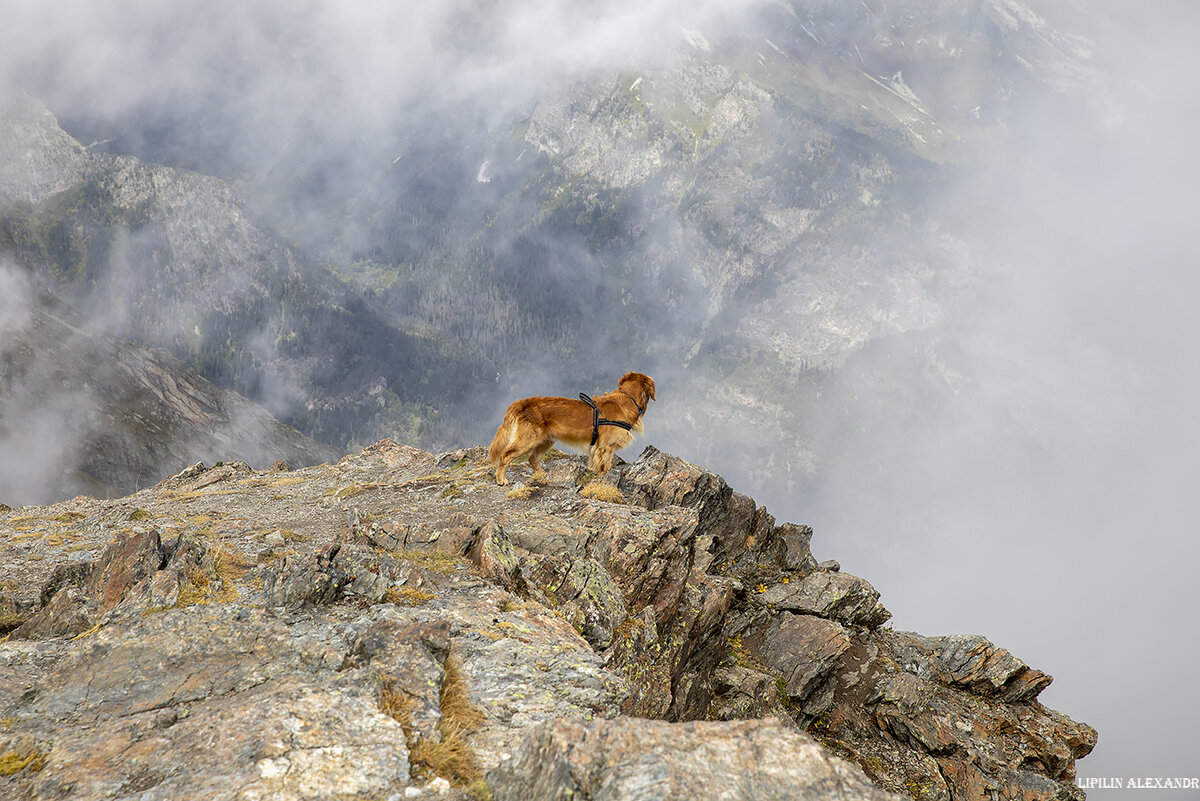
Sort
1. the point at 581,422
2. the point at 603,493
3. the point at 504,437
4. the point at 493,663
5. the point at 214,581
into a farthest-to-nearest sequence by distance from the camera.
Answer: the point at 504,437, the point at 581,422, the point at 603,493, the point at 214,581, the point at 493,663

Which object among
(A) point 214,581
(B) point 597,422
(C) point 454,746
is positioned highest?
(B) point 597,422

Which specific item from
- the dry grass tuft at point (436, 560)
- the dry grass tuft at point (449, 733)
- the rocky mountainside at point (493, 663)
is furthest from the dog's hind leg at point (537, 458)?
the dry grass tuft at point (449, 733)

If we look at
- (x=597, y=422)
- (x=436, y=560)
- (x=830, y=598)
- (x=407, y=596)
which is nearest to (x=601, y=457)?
(x=597, y=422)

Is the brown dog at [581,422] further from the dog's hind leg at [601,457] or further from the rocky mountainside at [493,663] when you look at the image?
the rocky mountainside at [493,663]

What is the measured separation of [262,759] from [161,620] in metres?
4.72

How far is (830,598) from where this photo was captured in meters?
23.5

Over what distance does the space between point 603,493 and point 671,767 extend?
16.0 metres

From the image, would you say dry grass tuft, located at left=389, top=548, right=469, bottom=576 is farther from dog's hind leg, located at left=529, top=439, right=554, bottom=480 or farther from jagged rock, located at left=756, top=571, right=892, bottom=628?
jagged rock, located at left=756, top=571, right=892, bottom=628

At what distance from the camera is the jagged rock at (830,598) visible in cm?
2325

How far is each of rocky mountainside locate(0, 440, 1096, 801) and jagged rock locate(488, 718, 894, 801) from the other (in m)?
0.03

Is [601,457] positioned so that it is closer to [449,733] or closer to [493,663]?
[493,663]

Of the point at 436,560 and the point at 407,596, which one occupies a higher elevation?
the point at 436,560

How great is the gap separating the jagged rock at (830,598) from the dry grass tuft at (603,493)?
22.4ft

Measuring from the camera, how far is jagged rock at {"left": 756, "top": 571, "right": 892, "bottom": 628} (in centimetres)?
2325
